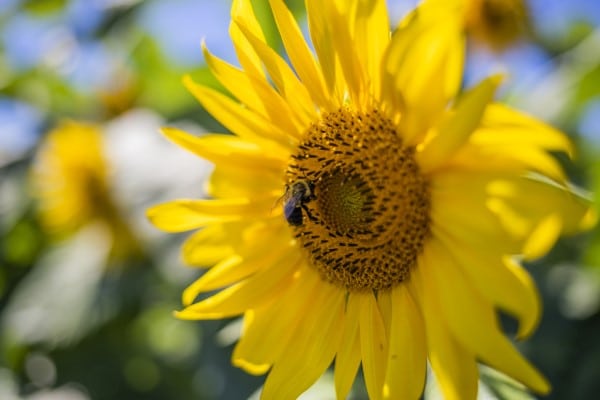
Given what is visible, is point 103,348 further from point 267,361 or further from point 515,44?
point 515,44

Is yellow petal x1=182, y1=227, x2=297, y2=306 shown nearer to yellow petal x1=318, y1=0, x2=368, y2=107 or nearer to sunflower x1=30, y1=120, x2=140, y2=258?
yellow petal x1=318, y1=0, x2=368, y2=107

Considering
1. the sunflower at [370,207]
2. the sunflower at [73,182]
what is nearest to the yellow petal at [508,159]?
the sunflower at [370,207]

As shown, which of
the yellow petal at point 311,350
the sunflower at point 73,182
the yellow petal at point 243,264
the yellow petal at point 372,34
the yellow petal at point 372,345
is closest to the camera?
the yellow petal at point 372,34

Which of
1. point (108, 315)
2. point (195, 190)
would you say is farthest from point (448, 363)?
point (108, 315)

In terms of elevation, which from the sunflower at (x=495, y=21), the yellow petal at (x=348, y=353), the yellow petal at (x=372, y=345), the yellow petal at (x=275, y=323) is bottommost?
the sunflower at (x=495, y=21)

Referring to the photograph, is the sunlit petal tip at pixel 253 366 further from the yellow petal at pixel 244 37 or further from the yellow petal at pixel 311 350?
the yellow petal at pixel 244 37

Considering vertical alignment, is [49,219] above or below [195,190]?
below

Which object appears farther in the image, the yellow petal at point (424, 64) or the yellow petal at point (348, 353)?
the yellow petal at point (348, 353)

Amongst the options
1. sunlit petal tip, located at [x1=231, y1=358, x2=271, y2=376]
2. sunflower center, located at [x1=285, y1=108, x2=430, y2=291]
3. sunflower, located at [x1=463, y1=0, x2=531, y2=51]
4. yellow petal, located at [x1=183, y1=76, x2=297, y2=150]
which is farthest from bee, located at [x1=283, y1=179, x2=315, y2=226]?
sunflower, located at [x1=463, y1=0, x2=531, y2=51]
